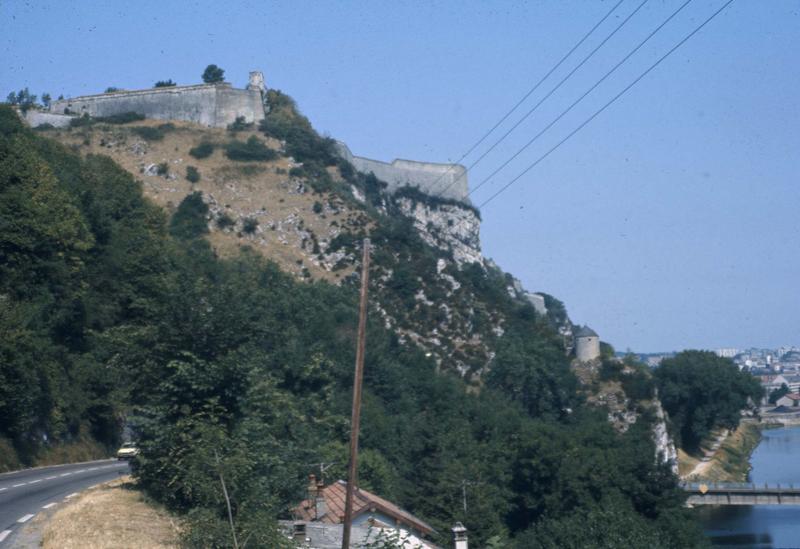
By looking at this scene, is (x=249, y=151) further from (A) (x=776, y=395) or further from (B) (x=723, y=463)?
(A) (x=776, y=395)

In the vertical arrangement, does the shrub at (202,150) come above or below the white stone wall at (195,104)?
below

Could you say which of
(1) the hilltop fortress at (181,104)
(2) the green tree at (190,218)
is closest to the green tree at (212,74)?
(1) the hilltop fortress at (181,104)

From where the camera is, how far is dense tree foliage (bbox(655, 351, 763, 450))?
264 ft

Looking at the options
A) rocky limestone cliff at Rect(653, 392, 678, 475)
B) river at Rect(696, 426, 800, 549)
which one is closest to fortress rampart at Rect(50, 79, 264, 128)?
rocky limestone cliff at Rect(653, 392, 678, 475)

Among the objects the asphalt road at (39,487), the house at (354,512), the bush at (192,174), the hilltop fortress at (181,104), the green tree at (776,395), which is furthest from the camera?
the green tree at (776,395)

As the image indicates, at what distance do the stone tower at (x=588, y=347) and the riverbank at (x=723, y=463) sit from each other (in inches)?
406

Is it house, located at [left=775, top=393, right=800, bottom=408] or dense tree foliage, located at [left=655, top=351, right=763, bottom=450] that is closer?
dense tree foliage, located at [left=655, top=351, right=763, bottom=450]

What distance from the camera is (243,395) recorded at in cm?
1805

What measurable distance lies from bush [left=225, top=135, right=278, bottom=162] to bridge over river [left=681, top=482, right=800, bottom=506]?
146 feet

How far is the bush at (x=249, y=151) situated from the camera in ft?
270

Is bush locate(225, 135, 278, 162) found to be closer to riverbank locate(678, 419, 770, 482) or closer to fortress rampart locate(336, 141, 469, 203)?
fortress rampart locate(336, 141, 469, 203)

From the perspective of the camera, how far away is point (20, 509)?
54.5 ft

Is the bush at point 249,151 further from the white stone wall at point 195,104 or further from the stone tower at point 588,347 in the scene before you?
the stone tower at point 588,347

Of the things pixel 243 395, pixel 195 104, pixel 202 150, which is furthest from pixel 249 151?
pixel 243 395
